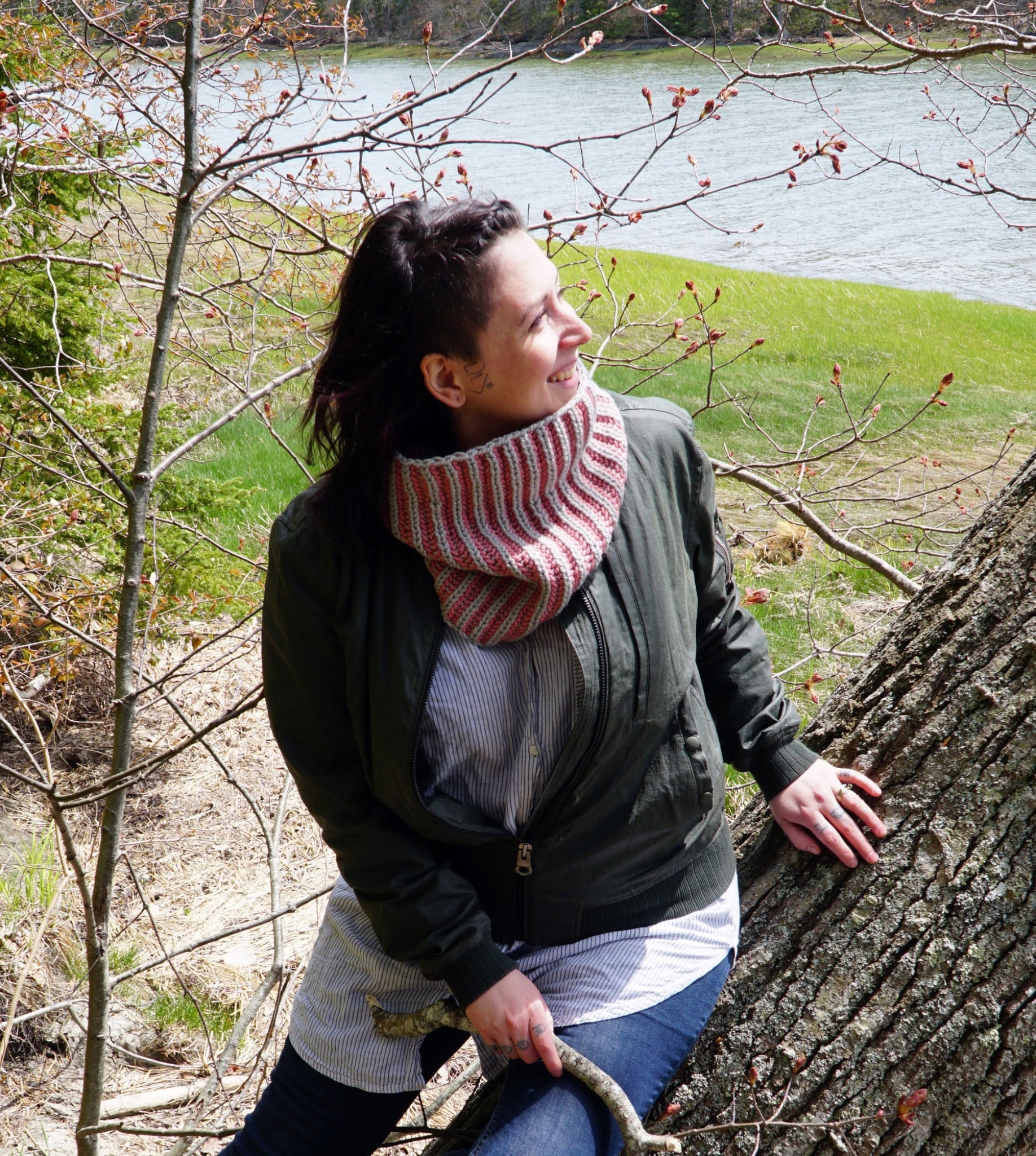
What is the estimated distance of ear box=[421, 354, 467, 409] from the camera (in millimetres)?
1401

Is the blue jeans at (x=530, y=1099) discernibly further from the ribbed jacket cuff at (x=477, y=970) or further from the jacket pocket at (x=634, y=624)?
the jacket pocket at (x=634, y=624)

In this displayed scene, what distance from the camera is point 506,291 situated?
137 centimetres

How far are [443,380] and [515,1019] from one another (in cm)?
86

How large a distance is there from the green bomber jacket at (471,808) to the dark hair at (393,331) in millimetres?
72

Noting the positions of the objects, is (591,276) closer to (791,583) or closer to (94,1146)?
(791,583)

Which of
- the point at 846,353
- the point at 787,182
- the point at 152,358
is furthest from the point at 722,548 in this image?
the point at 787,182

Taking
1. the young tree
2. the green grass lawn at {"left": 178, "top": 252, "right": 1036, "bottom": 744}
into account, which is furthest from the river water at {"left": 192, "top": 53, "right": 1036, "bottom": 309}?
the young tree

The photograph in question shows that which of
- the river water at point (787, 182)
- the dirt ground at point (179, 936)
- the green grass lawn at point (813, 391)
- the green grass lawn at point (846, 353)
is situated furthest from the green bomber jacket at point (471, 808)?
the river water at point (787, 182)

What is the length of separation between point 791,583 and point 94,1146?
378 cm

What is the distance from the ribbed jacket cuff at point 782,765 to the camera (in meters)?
1.54

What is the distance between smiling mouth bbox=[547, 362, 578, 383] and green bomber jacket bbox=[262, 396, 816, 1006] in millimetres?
145

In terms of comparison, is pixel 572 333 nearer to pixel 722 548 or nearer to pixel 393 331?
pixel 393 331

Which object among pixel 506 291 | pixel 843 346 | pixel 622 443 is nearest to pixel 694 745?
pixel 622 443

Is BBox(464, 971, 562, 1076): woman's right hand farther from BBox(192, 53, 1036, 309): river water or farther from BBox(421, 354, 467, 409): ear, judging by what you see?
BBox(192, 53, 1036, 309): river water
